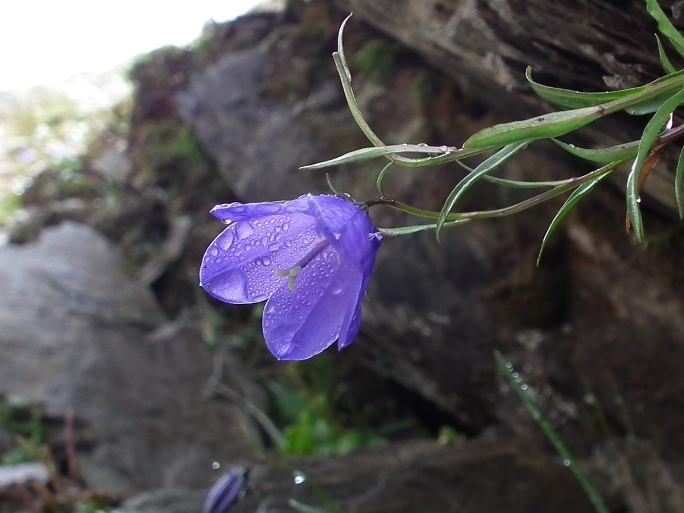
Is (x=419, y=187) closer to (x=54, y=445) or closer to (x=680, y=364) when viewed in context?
(x=680, y=364)

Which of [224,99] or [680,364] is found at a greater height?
[224,99]

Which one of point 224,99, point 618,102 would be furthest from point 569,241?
point 224,99

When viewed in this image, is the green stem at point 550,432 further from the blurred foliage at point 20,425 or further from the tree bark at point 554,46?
the blurred foliage at point 20,425

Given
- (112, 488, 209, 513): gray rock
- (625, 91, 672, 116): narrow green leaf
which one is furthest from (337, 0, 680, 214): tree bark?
(112, 488, 209, 513): gray rock

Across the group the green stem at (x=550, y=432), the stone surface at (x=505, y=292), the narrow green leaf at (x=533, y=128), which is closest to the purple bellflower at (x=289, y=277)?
the narrow green leaf at (x=533, y=128)

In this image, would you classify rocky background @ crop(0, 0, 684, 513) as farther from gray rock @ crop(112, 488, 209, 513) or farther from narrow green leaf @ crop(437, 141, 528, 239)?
narrow green leaf @ crop(437, 141, 528, 239)

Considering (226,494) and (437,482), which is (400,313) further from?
(226,494)
